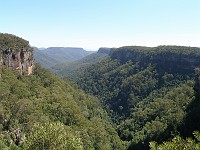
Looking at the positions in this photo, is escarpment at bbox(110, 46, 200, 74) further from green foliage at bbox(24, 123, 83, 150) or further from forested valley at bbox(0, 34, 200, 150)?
green foliage at bbox(24, 123, 83, 150)

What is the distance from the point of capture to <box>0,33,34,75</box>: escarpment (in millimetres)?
97562

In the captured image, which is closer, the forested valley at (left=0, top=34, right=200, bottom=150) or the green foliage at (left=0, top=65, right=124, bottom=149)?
the forested valley at (left=0, top=34, right=200, bottom=150)

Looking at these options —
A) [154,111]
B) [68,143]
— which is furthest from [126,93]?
[68,143]

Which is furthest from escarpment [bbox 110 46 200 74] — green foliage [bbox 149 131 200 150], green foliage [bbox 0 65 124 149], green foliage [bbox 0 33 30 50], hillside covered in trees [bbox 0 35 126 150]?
green foliage [bbox 149 131 200 150]

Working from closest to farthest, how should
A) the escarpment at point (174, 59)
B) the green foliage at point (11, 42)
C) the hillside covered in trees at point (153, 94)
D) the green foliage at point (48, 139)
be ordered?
the green foliage at point (48, 139) → the hillside covered in trees at point (153, 94) → the green foliage at point (11, 42) → the escarpment at point (174, 59)

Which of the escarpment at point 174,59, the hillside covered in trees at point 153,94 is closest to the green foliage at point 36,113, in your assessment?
the hillside covered in trees at point 153,94

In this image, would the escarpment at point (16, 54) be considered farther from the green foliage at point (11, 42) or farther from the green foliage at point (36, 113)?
the green foliage at point (36, 113)

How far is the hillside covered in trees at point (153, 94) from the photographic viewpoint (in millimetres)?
90062

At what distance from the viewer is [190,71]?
148m

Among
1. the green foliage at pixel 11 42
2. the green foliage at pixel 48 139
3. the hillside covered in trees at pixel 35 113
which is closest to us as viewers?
the green foliage at pixel 48 139

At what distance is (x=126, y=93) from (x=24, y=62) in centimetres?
6803

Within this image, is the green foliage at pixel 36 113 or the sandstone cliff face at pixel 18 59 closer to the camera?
the green foliage at pixel 36 113

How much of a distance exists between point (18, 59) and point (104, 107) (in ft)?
203

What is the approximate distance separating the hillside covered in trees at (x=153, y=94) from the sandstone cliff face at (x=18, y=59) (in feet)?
129
